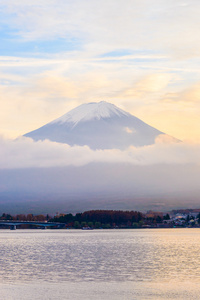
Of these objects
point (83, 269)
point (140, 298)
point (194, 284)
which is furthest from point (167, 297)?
point (83, 269)

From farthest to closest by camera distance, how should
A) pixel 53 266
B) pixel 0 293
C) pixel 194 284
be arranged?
pixel 53 266
pixel 194 284
pixel 0 293

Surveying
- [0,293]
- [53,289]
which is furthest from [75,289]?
[0,293]

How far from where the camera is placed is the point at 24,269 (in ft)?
246

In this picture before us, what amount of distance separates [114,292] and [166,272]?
61.6ft

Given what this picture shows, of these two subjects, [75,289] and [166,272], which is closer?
[75,289]

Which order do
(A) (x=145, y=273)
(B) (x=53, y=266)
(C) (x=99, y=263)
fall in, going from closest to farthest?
1. (A) (x=145, y=273)
2. (B) (x=53, y=266)
3. (C) (x=99, y=263)

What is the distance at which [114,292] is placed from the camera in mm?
52781

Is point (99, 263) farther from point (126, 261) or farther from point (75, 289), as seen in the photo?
point (75, 289)

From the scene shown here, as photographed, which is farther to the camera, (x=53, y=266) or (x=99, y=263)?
(x=99, y=263)

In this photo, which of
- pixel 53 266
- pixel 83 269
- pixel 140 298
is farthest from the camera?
pixel 53 266

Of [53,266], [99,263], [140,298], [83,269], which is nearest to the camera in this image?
Result: [140,298]

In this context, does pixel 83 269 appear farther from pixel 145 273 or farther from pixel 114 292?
pixel 114 292

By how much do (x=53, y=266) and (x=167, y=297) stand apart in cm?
3208

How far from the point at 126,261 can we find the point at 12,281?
3013 centimetres
